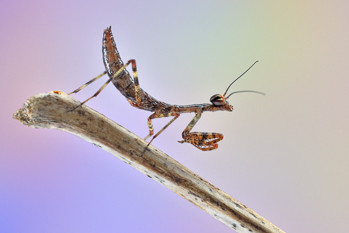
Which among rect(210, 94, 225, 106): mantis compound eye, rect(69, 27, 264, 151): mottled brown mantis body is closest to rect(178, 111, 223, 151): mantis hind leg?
rect(69, 27, 264, 151): mottled brown mantis body

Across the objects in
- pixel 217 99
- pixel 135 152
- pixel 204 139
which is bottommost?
pixel 135 152

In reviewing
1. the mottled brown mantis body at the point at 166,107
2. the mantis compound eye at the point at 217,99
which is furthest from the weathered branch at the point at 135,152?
the mantis compound eye at the point at 217,99

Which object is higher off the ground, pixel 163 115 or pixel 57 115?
pixel 163 115

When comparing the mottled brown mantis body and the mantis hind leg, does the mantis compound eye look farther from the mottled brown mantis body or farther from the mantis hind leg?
the mantis hind leg

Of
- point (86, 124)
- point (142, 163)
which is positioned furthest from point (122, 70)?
point (142, 163)

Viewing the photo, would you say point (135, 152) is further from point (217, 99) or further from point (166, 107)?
point (217, 99)

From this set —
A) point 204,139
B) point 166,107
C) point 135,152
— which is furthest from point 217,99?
point 135,152

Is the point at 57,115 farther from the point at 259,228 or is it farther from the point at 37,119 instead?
the point at 259,228

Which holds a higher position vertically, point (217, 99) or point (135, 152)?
point (217, 99)
